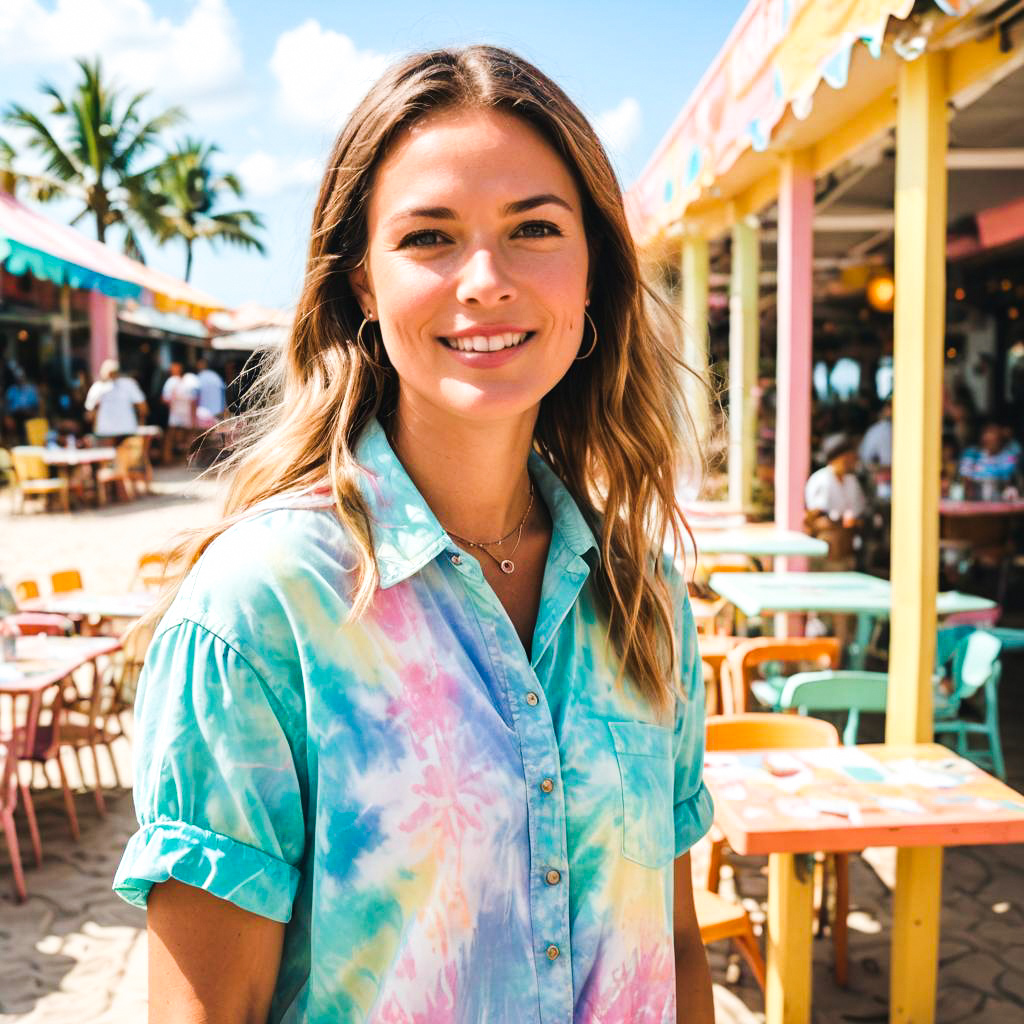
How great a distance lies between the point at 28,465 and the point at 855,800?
1344 cm

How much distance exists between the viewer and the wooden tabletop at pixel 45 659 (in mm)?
4398

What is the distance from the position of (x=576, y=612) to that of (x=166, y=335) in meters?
23.4

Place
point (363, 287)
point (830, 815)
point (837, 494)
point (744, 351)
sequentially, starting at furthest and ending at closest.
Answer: point (744, 351) → point (837, 494) → point (830, 815) → point (363, 287)

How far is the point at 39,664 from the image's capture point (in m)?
4.71

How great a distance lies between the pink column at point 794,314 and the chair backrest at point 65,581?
4.67 m

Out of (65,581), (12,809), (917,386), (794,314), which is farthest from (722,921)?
(65,581)

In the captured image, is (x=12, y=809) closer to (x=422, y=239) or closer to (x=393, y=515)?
(x=393, y=515)

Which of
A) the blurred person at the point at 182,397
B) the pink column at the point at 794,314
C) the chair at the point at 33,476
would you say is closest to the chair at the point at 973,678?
the pink column at the point at 794,314

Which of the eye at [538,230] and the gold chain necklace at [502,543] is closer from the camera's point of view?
the eye at [538,230]

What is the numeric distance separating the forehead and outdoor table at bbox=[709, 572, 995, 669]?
13.7 feet

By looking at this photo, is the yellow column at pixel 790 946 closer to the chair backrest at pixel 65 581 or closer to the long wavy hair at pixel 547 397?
the long wavy hair at pixel 547 397

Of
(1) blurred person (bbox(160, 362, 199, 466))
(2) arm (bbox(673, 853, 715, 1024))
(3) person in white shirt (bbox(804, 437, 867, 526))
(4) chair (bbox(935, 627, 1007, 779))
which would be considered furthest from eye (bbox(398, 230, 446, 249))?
(1) blurred person (bbox(160, 362, 199, 466))

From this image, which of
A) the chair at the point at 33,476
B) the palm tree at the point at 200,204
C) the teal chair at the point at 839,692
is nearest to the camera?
the teal chair at the point at 839,692

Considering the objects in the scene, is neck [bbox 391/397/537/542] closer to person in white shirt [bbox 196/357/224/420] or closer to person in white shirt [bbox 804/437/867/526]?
person in white shirt [bbox 804/437/867/526]
